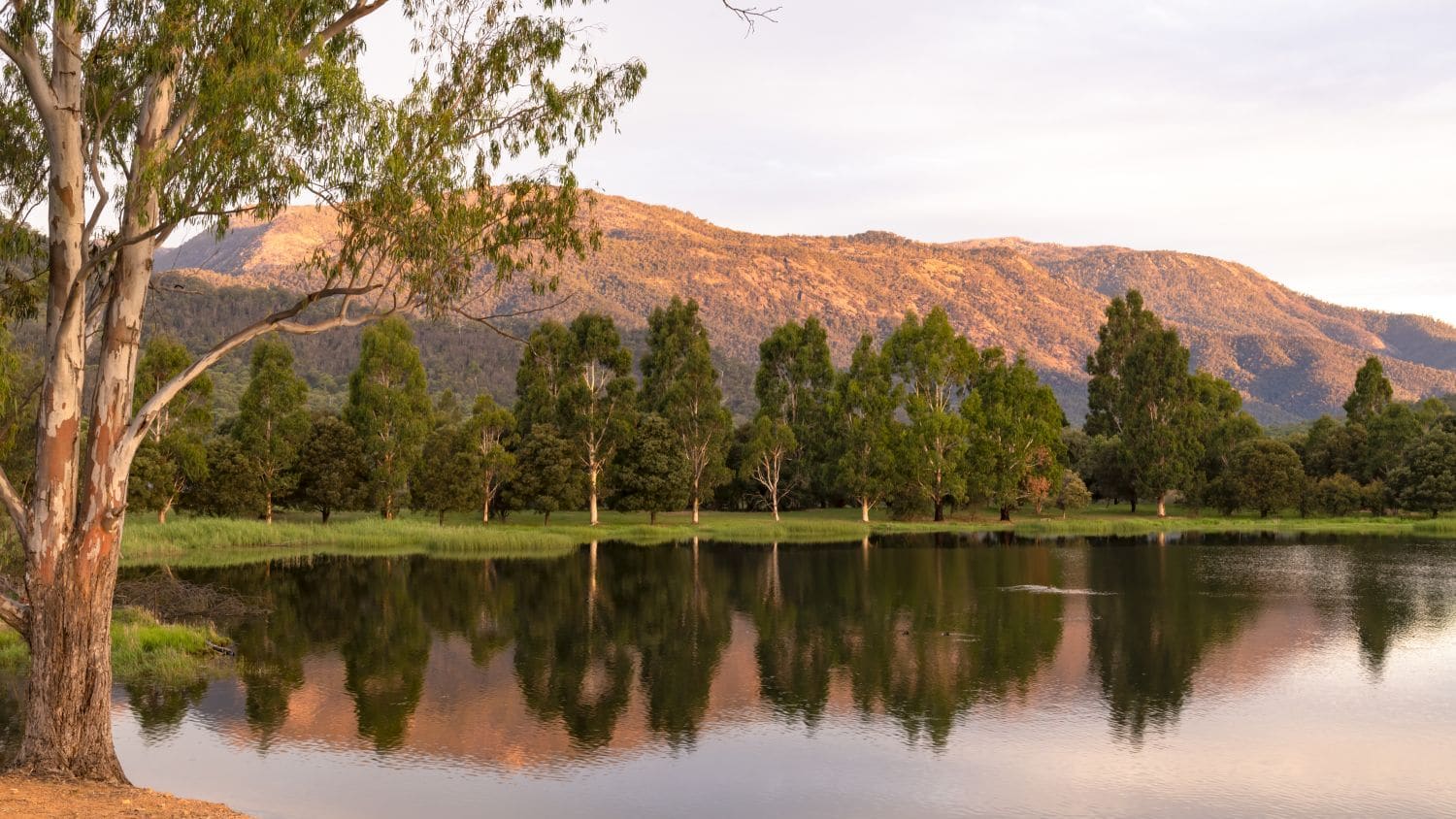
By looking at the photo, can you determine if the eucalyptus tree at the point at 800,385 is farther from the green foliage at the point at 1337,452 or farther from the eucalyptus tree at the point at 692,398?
the green foliage at the point at 1337,452

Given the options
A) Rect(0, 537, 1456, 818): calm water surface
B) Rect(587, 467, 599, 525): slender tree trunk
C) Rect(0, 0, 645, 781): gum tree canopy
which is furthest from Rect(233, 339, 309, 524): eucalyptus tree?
Rect(0, 0, 645, 781): gum tree canopy

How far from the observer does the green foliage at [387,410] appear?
86000mm

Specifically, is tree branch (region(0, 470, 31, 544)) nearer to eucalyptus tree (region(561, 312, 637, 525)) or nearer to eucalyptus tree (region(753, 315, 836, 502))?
eucalyptus tree (region(561, 312, 637, 525))

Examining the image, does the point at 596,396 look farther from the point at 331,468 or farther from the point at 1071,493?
the point at 1071,493

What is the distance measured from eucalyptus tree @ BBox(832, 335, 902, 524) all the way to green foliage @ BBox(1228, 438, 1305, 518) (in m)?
33.1

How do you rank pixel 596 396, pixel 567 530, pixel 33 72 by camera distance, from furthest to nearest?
1. pixel 596 396
2. pixel 567 530
3. pixel 33 72

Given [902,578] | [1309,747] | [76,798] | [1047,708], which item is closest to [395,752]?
[76,798]

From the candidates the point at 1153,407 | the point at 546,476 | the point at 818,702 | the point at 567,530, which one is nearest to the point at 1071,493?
the point at 1153,407

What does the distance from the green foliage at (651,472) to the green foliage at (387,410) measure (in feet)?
51.6

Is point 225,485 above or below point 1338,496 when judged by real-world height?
above

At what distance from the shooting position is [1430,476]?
97.9 meters

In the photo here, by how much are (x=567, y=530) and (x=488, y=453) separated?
791cm

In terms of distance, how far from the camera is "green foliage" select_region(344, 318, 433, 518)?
86000 mm

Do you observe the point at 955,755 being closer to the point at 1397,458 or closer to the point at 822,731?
the point at 822,731
